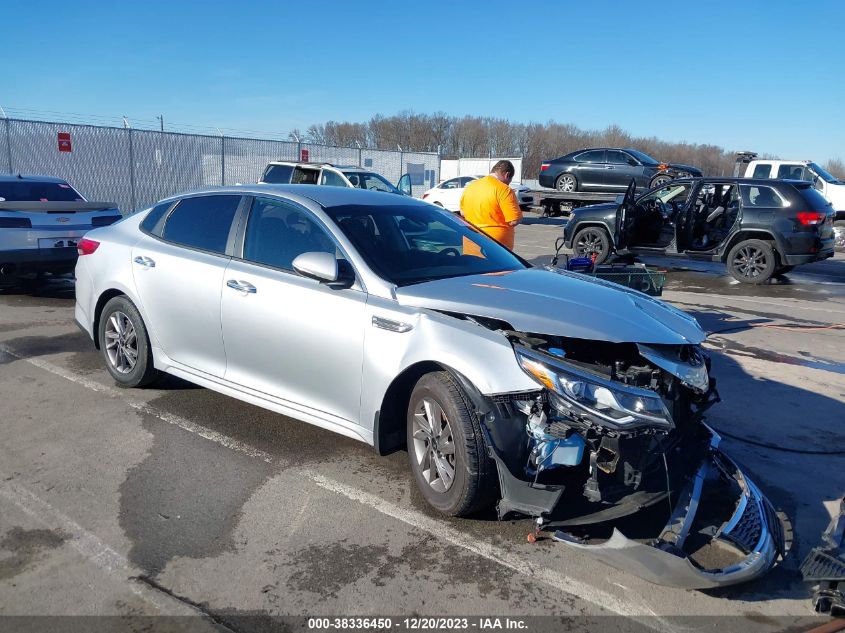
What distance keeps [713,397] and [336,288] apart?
2.20 m

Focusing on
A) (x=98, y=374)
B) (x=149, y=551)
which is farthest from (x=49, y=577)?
(x=98, y=374)

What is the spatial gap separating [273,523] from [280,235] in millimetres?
1910

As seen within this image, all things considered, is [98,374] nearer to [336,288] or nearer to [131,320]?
[131,320]

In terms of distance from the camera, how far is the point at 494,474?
344 centimetres

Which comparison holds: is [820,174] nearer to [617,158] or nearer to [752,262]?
[617,158]

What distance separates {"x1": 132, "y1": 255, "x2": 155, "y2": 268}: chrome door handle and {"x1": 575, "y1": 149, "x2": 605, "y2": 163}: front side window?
17886mm

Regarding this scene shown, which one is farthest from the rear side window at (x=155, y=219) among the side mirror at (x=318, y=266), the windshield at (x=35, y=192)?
the windshield at (x=35, y=192)

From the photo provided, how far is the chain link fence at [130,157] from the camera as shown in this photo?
19.9 meters

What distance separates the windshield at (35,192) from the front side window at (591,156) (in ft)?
49.7

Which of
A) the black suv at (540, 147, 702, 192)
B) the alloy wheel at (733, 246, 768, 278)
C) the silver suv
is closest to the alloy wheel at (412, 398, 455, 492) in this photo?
the alloy wheel at (733, 246, 768, 278)

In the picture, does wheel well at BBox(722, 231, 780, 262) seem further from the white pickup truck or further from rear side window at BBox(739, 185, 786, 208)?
the white pickup truck

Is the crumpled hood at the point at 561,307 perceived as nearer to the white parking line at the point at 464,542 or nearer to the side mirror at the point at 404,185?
the white parking line at the point at 464,542

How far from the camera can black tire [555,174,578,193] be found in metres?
21.8

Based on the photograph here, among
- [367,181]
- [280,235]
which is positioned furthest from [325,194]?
[367,181]
